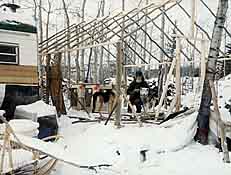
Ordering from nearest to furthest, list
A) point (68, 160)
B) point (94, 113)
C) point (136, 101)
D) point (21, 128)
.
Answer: point (68, 160) → point (21, 128) → point (136, 101) → point (94, 113)

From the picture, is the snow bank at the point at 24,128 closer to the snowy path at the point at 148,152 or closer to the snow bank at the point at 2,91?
the snowy path at the point at 148,152

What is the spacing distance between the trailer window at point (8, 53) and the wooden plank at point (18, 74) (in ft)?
0.39

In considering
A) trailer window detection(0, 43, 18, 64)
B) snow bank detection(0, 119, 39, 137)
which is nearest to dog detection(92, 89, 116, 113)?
trailer window detection(0, 43, 18, 64)

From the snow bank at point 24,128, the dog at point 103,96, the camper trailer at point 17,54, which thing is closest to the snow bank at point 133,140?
the snow bank at point 24,128

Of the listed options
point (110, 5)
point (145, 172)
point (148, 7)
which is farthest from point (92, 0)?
point (145, 172)

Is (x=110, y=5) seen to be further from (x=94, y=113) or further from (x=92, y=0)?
(x=94, y=113)

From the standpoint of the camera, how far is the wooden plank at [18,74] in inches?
295

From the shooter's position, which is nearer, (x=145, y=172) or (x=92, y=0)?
(x=145, y=172)

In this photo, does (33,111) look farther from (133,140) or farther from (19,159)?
(19,159)

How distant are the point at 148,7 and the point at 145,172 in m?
6.29

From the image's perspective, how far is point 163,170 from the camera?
4.94 m

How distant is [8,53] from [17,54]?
235mm

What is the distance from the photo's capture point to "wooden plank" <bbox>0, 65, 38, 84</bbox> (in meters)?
7.49

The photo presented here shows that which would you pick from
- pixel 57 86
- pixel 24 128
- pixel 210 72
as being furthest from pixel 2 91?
pixel 210 72
